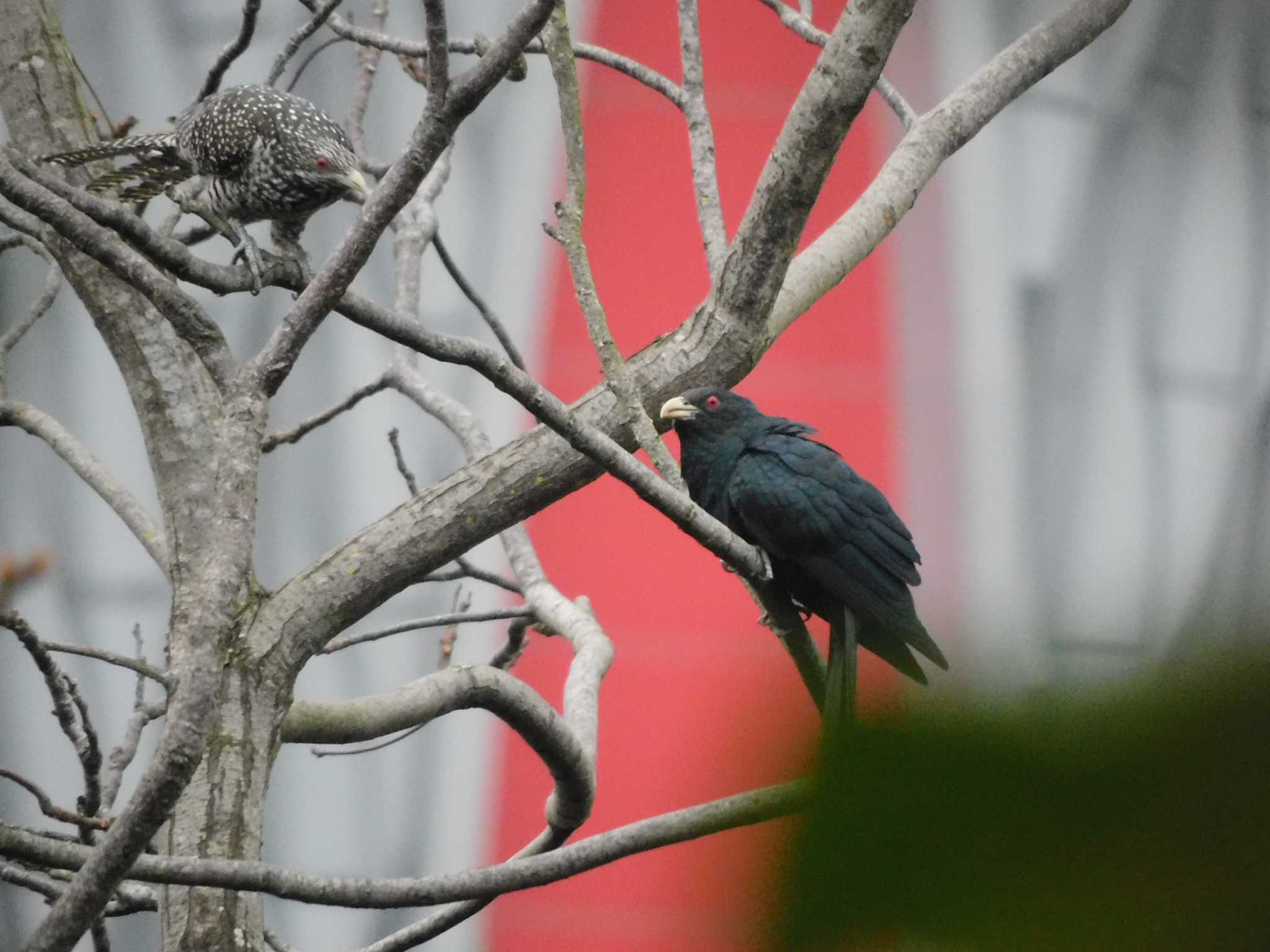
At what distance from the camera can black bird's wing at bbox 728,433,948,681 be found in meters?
2.89

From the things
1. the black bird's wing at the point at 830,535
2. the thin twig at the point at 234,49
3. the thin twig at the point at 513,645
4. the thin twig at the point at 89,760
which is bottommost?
the thin twig at the point at 89,760

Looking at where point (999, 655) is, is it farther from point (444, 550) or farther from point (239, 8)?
point (239, 8)

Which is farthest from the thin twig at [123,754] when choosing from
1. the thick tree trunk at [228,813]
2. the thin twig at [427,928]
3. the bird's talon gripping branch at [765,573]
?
the bird's talon gripping branch at [765,573]

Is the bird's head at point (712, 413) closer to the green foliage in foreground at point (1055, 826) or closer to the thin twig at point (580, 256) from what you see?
the thin twig at point (580, 256)

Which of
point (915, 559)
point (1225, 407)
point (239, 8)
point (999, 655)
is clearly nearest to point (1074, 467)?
point (1225, 407)

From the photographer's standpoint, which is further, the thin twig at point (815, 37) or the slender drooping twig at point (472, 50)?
the thin twig at point (815, 37)

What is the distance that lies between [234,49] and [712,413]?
4.68ft

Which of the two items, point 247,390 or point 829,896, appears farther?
point 247,390

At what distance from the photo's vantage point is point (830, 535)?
2893 millimetres

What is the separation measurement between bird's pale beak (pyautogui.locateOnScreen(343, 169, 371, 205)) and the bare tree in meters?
0.33

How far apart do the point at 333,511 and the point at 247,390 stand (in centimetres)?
428

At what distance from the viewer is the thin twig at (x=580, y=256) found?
211 centimetres

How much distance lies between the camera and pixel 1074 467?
20.7 ft

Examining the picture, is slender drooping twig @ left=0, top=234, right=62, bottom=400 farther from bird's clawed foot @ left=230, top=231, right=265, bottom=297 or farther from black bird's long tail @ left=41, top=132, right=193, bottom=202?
bird's clawed foot @ left=230, top=231, right=265, bottom=297
